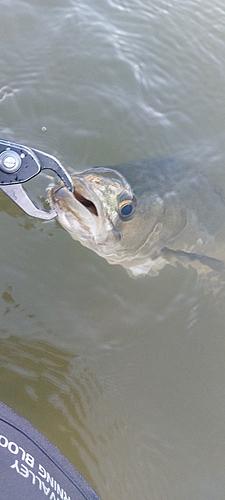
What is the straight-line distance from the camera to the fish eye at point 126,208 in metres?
2.67

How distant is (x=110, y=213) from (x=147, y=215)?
47 centimetres

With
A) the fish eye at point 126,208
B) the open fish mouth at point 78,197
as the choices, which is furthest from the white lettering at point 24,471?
the fish eye at point 126,208

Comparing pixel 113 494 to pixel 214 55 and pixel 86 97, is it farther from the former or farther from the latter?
pixel 214 55

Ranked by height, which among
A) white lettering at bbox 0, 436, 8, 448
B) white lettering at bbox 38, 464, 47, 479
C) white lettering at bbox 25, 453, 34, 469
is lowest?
white lettering at bbox 38, 464, 47, 479

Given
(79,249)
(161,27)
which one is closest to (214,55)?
(161,27)

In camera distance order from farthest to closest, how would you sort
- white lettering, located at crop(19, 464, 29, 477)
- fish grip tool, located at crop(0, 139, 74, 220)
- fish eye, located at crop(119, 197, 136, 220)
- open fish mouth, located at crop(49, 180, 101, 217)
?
fish eye, located at crop(119, 197, 136, 220) → open fish mouth, located at crop(49, 180, 101, 217) → fish grip tool, located at crop(0, 139, 74, 220) → white lettering, located at crop(19, 464, 29, 477)

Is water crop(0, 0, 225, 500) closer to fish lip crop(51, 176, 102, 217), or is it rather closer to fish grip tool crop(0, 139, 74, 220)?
fish lip crop(51, 176, 102, 217)

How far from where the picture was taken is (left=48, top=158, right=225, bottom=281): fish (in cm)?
250

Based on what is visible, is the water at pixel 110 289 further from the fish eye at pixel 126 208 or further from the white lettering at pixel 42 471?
the white lettering at pixel 42 471

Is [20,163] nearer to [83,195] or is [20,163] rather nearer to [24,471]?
[83,195]

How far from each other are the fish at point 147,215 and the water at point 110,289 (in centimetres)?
26

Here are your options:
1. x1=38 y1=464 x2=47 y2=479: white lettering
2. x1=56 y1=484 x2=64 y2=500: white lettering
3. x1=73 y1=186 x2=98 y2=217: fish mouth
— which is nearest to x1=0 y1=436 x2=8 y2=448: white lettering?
x1=38 y1=464 x2=47 y2=479: white lettering

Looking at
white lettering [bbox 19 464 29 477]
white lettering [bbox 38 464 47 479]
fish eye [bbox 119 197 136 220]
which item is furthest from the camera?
fish eye [bbox 119 197 136 220]

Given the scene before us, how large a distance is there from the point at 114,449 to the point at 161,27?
4375 millimetres
